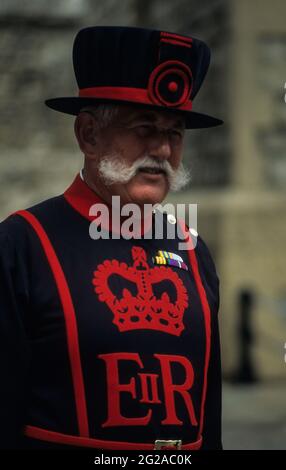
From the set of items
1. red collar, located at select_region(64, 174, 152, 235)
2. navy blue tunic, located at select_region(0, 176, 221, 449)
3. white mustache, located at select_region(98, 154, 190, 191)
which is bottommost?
navy blue tunic, located at select_region(0, 176, 221, 449)

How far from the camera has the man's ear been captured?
329 centimetres

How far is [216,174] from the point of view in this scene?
33.6 feet

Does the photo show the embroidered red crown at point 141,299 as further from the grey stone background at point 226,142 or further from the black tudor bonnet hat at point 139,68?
the grey stone background at point 226,142

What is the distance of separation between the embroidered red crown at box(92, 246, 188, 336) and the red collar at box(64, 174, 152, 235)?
0.08 metres

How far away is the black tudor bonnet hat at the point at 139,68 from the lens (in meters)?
3.24

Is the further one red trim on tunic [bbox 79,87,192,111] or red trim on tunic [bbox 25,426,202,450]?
Answer: red trim on tunic [bbox 79,87,192,111]

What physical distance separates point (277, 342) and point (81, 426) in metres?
7.05

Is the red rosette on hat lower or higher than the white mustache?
higher

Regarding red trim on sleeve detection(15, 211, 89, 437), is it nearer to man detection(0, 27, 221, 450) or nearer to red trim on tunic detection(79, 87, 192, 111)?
man detection(0, 27, 221, 450)

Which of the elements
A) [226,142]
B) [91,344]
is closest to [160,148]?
[91,344]

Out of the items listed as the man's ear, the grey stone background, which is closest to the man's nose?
the man's ear

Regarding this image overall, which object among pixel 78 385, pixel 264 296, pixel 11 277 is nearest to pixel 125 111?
pixel 11 277

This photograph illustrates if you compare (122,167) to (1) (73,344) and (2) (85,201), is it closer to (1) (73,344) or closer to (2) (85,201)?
(2) (85,201)

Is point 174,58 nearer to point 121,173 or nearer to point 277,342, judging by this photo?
A: point 121,173
